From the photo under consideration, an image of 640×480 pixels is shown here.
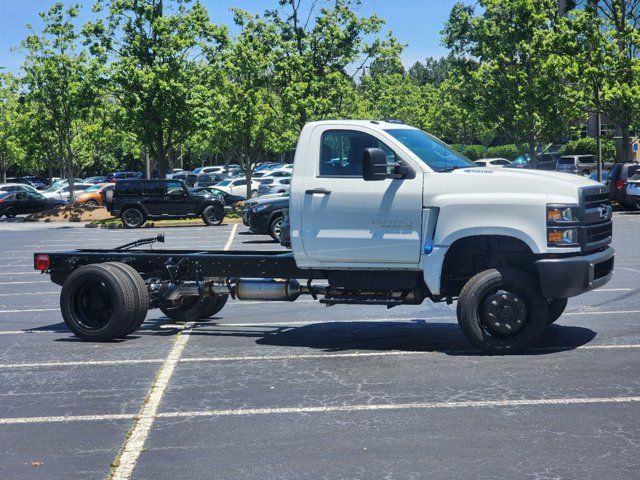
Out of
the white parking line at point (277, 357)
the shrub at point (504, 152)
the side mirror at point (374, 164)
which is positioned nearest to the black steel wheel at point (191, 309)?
the white parking line at point (277, 357)

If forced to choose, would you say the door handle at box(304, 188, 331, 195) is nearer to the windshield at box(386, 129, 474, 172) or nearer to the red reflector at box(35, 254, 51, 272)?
the windshield at box(386, 129, 474, 172)

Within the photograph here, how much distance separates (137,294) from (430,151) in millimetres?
3364

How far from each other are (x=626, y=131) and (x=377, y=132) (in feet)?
110

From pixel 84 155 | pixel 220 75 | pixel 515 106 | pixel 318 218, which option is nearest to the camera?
pixel 318 218

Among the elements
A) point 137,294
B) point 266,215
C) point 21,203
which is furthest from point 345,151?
point 21,203

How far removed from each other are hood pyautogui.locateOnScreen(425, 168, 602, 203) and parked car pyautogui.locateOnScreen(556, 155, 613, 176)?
5262cm

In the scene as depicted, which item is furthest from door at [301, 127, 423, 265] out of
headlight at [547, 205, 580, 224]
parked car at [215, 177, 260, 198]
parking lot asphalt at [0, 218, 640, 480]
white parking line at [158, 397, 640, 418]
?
parked car at [215, 177, 260, 198]

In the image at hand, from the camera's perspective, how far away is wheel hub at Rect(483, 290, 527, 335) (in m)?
8.84

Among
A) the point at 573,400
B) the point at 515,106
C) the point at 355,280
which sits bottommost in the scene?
the point at 573,400

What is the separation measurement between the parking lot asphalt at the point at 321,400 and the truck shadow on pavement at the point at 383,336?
0.03 meters

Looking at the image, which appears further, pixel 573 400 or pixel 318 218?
pixel 318 218

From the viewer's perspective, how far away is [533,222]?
28.5ft

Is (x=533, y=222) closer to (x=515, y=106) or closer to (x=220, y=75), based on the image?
(x=220, y=75)

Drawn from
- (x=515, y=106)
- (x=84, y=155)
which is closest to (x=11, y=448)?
(x=515, y=106)
